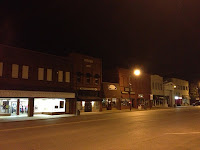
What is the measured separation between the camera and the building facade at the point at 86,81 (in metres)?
35.1

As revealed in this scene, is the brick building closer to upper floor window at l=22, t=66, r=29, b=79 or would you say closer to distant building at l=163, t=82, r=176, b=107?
distant building at l=163, t=82, r=176, b=107

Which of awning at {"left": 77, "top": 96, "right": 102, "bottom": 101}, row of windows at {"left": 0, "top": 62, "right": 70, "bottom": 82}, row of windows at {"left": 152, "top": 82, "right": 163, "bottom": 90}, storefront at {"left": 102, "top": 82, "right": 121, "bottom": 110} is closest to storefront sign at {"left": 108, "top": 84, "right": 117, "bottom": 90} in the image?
storefront at {"left": 102, "top": 82, "right": 121, "bottom": 110}

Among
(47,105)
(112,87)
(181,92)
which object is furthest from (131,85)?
(181,92)

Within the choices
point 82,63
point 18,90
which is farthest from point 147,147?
point 82,63

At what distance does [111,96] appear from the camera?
41938mm

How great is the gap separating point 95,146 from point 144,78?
45877 millimetres

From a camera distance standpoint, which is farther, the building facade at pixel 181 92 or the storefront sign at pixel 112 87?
the building facade at pixel 181 92

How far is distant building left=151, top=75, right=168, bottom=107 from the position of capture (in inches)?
2293

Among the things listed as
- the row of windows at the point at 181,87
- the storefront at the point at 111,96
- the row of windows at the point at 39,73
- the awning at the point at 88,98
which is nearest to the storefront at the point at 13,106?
the row of windows at the point at 39,73

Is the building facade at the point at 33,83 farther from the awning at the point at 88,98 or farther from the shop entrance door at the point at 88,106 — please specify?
the shop entrance door at the point at 88,106

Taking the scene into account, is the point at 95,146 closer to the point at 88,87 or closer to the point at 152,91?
the point at 88,87

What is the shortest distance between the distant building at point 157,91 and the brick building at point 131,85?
3063mm

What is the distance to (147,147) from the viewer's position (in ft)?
28.9

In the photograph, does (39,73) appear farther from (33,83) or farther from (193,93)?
(193,93)
